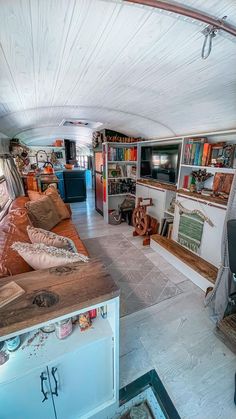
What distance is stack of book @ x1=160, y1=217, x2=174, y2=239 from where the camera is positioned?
10.1 feet

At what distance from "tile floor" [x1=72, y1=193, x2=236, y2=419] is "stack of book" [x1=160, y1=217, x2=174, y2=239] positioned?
1100 millimetres

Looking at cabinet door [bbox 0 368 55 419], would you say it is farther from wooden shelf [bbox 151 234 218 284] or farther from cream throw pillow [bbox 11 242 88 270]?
wooden shelf [bbox 151 234 218 284]

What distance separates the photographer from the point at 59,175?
5.64m

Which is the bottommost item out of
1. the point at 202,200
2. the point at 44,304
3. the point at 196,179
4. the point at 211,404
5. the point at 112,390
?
the point at 211,404

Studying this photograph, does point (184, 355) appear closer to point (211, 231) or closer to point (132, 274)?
point (132, 274)

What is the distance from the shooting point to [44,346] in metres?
0.92

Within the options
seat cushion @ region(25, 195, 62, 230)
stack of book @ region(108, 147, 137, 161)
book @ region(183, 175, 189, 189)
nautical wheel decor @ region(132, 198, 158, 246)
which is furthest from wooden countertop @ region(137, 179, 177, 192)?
seat cushion @ region(25, 195, 62, 230)

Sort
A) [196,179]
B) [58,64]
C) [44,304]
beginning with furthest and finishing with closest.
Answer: [196,179]
[58,64]
[44,304]

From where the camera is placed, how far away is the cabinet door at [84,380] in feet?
2.96

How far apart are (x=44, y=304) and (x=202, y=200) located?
6.80ft

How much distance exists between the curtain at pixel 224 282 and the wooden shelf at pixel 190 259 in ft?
1.09

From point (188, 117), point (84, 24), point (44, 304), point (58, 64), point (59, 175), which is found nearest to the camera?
point (44, 304)

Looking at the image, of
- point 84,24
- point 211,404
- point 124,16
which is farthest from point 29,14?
point 211,404

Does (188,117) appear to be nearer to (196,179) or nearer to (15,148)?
(196,179)
